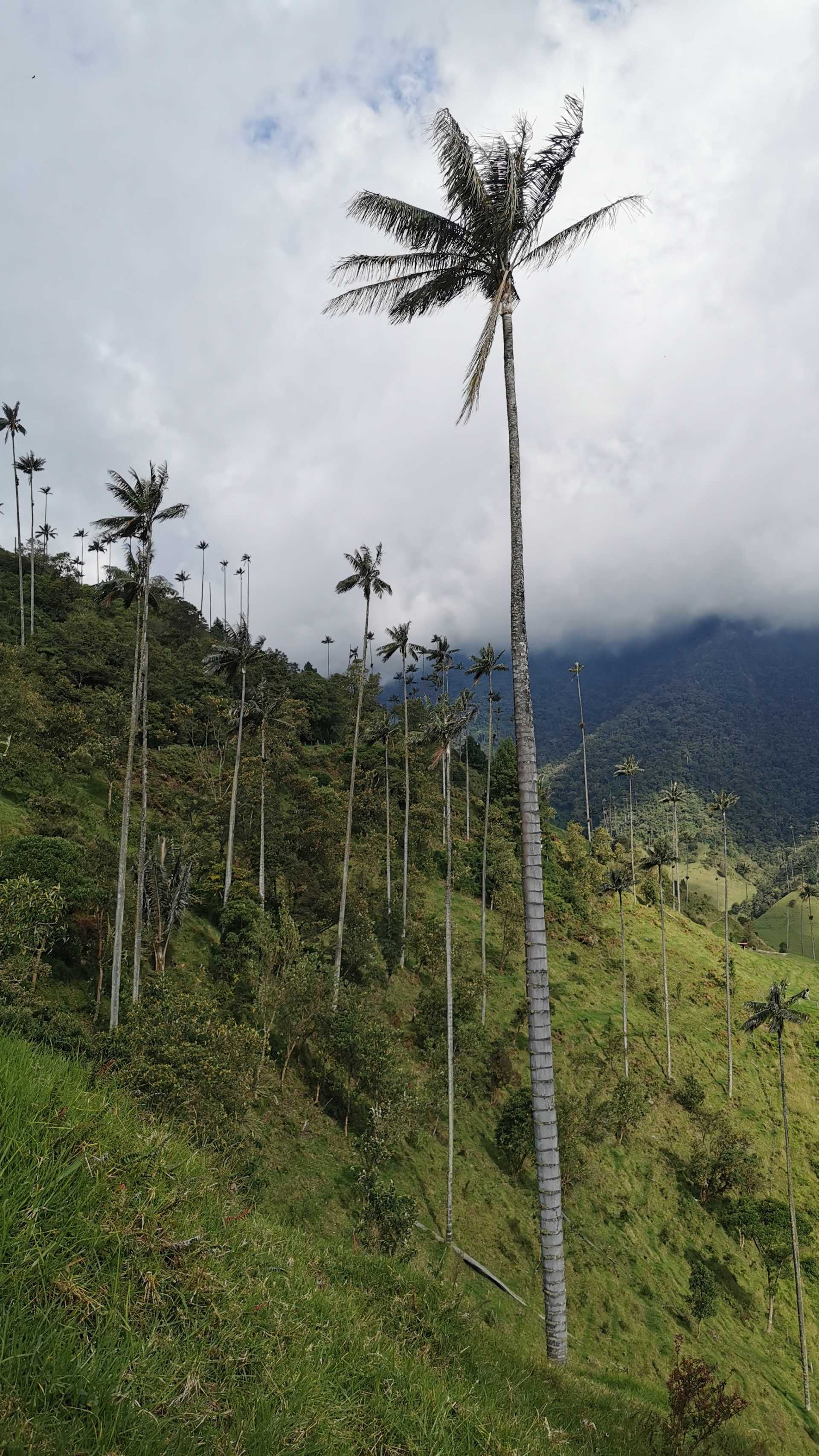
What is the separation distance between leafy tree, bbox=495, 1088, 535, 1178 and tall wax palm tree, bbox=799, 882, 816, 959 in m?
77.8

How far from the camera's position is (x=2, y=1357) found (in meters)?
2.46

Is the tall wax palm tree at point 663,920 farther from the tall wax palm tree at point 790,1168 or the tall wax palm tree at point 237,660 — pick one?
the tall wax palm tree at point 237,660

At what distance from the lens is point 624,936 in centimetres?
4216

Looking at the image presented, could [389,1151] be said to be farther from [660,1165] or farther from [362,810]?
[362,810]

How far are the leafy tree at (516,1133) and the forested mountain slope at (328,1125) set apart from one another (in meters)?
0.13

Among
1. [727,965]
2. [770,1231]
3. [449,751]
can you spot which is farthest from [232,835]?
[727,965]

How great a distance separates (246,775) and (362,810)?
10.1 meters

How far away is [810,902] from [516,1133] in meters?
112

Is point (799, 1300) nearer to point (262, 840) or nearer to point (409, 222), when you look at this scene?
point (262, 840)

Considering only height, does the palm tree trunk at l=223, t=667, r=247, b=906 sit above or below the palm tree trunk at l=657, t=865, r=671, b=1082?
above

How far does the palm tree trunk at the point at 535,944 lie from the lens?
28.6 ft

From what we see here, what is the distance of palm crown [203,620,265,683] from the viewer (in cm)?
3155

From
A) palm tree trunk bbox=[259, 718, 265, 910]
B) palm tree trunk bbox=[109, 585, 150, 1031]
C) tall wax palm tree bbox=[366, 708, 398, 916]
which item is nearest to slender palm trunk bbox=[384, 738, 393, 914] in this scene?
tall wax palm tree bbox=[366, 708, 398, 916]

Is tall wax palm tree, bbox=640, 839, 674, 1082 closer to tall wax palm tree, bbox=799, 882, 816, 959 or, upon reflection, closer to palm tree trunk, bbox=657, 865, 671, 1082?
palm tree trunk, bbox=657, 865, 671, 1082
